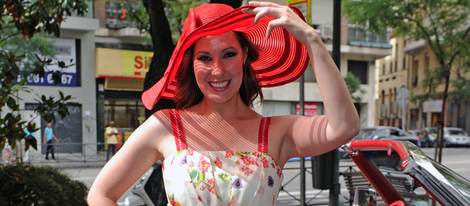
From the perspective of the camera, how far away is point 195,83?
69.0 inches

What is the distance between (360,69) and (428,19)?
13.7 m

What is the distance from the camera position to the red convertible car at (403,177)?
230 centimetres

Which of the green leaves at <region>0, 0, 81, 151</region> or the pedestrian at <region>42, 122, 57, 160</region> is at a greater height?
the green leaves at <region>0, 0, 81, 151</region>

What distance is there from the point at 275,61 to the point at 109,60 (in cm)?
1834

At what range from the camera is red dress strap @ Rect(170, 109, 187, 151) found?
1.61m

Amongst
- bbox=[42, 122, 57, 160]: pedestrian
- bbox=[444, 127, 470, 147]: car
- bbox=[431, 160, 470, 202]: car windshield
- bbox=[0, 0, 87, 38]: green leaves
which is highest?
bbox=[0, 0, 87, 38]: green leaves

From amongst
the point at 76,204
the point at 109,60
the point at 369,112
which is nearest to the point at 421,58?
the point at 369,112

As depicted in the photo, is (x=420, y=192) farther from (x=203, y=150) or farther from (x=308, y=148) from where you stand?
(x=203, y=150)

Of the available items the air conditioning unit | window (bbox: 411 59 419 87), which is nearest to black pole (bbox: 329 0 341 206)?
the air conditioning unit

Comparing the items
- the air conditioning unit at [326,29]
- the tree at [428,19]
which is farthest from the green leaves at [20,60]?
the air conditioning unit at [326,29]

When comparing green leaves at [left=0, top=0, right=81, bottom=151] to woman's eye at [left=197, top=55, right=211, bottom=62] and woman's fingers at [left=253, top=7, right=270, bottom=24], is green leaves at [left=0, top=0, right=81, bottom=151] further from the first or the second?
woman's fingers at [left=253, top=7, right=270, bottom=24]

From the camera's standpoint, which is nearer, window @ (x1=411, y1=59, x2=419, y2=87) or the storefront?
the storefront

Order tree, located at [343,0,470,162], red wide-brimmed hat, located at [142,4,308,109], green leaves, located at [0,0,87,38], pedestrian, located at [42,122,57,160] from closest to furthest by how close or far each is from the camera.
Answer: red wide-brimmed hat, located at [142,4,308,109]
green leaves, located at [0,0,87,38]
tree, located at [343,0,470,162]
pedestrian, located at [42,122,57,160]

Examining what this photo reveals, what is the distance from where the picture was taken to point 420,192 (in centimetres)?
271
